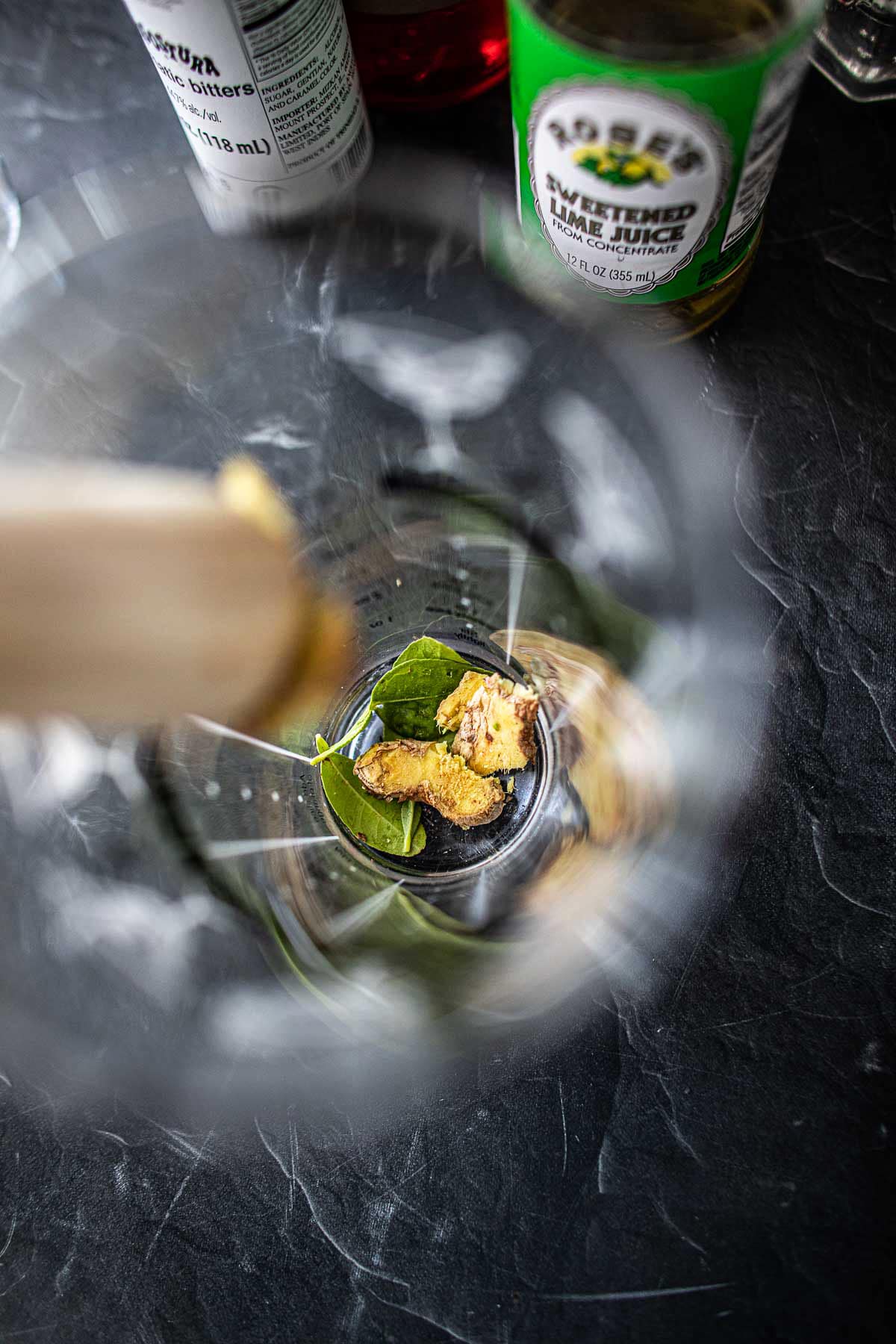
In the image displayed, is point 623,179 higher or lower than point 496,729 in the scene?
higher

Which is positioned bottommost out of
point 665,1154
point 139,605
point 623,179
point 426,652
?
point 665,1154

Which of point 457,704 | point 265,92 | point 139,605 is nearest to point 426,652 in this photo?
point 457,704

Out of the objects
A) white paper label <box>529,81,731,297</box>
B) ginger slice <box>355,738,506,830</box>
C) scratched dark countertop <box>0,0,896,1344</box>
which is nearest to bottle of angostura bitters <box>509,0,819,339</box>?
white paper label <box>529,81,731,297</box>

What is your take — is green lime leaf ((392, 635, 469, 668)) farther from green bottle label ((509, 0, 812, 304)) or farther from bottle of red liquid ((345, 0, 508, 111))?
bottle of red liquid ((345, 0, 508, 111))

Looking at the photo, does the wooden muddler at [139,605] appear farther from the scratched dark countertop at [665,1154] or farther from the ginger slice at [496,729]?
the scratched dark countertop at [665,1154]

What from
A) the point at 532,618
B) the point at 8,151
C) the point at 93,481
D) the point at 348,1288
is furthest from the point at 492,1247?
the point at 8,151

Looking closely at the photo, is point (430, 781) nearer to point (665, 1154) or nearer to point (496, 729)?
point (496, 729)

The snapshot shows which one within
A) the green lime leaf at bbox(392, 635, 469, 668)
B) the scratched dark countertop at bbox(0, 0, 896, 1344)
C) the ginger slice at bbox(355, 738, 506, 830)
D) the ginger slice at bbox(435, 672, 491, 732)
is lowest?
the scratched dark countertop at bbox(0, 0, 896, 1344)
